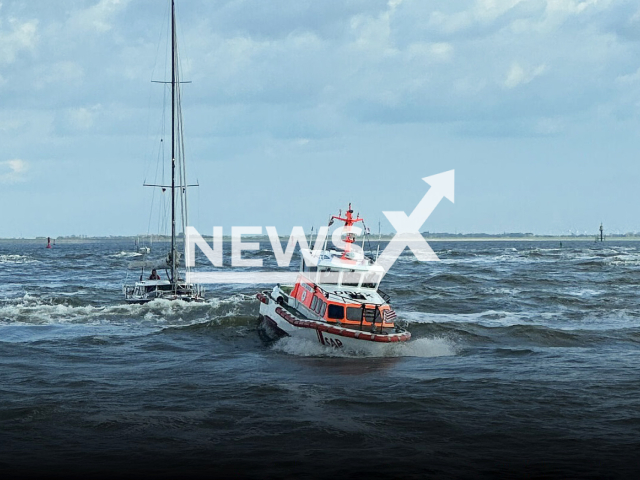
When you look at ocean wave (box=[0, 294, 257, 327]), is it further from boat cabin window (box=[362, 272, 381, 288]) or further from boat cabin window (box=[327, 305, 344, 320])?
boat cabin window (box=[327, 305, 344, 320])

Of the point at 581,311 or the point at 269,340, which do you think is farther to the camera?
the point at 581,311

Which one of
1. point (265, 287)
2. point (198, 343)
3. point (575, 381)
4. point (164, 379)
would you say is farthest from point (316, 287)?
point (265, 287)

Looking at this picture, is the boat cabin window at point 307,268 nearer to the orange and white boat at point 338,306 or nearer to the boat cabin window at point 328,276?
the orange and white boat at point 338,306

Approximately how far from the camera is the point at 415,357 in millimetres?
25031

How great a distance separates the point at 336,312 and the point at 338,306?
230 mm

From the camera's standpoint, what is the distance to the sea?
549 inches

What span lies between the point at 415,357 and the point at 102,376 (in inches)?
423

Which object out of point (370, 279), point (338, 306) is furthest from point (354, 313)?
point (370, 279)

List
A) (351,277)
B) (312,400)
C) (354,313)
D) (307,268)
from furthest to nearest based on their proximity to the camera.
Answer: (307,268) < (351,277) < (354,313) < (312,400)

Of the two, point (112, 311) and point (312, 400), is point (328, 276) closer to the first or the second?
point (312, 400)

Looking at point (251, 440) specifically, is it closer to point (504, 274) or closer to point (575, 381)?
point (575, 381)

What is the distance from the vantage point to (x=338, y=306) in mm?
25141

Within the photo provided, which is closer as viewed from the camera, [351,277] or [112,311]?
[351,277]

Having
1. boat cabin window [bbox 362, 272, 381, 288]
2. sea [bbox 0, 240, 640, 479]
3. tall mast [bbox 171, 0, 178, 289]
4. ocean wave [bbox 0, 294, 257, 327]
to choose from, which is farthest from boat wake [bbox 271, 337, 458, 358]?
tall mast [bbox 171, 0, 178, 289]
